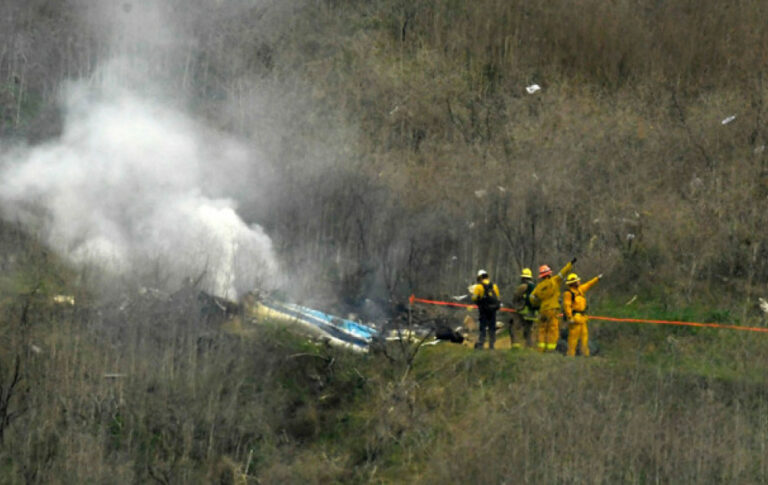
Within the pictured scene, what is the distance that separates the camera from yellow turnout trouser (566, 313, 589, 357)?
65.0 feet

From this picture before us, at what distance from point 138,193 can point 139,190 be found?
0.08 m

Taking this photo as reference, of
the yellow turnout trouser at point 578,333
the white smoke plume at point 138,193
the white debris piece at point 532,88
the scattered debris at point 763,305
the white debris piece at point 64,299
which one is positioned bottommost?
the yellow turnout trouser at point 578,333

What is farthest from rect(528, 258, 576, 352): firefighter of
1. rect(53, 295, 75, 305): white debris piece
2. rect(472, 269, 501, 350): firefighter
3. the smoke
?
rect(53, 295, 75, 305): white debris piece

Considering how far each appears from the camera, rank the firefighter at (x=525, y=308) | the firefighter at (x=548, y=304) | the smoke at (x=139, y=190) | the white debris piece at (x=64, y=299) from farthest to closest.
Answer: the smoke at (x=139, y=190) < the white debris piece at (x=64, y=299) < the firefighter at (x=525, y=308) < the firefighter at (x=548, y=304)

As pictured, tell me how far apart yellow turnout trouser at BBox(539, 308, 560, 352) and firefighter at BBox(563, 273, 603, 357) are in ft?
0.71

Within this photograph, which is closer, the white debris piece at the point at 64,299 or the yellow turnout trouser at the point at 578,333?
the yellow turnout trouser at the point at 578,333

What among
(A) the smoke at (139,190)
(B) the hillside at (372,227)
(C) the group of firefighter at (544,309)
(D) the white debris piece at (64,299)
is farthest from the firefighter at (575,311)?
(D) the white debris piece at (64,299)

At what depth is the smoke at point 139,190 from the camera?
75.0 ft

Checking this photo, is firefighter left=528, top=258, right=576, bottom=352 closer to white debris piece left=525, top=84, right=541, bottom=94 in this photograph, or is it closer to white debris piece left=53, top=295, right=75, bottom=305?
white debris piece left=53, top=295, right=75, bottom=305

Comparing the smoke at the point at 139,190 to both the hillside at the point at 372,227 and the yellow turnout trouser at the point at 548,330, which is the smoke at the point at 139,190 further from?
the yellow turnout trouser at the point at 548,330

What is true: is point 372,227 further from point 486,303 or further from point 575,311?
point 575,311

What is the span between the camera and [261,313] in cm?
2172

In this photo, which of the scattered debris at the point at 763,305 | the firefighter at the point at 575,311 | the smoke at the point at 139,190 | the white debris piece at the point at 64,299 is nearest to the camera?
the firefighter at the point at 575,311

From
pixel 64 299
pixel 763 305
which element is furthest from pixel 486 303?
pixel 64 299
